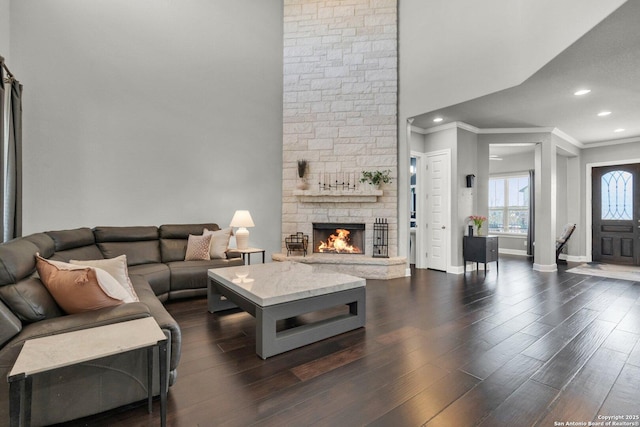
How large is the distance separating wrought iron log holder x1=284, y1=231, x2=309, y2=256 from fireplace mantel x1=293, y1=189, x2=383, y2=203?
0.68 m

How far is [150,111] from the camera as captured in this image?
181 inches

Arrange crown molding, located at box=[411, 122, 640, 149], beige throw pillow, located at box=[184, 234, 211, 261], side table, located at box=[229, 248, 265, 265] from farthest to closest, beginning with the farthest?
crown molding, located at box=[411, 122, 640, 149] < side table, located at box=[229, 248, 265, 265] < beige throw pillow, located at box=[184, 234, 211, 261]

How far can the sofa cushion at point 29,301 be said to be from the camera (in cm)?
169

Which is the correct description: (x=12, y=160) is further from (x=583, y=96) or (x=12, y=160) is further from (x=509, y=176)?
(x=509, y=176)

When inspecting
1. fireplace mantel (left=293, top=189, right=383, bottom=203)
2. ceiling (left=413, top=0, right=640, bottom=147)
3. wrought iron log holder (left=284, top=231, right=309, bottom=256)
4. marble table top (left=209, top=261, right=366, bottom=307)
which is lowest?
marble table top (left=209, top=261, right=366, bottom=307)

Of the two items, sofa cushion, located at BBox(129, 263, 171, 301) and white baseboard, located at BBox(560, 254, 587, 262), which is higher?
sofa cushion, located at BBox(129, 263, 171, 301)

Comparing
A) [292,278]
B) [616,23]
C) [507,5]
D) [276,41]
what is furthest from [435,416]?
[276,41]

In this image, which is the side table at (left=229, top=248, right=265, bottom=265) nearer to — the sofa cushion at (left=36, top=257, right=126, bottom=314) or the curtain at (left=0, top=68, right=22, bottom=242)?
the curtain at (left=0, top=68, right=22, bottom=242)

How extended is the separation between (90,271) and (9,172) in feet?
8.34

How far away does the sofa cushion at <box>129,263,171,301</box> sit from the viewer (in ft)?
11.4

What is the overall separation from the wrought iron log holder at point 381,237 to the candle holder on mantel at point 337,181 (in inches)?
30.3

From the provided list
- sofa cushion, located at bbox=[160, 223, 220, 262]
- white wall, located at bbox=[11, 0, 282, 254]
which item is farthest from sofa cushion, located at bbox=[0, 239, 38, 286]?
white wall, located at bbox=[11, 0, 282, 254]

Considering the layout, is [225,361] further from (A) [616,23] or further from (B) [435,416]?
(A) [616,23]

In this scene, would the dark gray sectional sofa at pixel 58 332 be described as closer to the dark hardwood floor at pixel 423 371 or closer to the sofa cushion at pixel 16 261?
the sofa cushion at pixel 16 261
